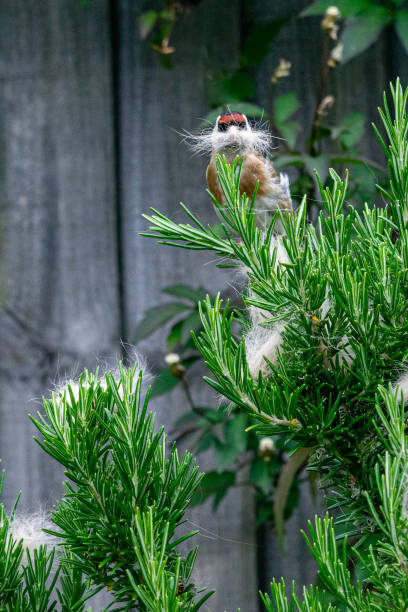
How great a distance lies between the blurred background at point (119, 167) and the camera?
133cm

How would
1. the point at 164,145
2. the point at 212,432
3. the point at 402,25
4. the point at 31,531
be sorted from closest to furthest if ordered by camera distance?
the point at 31,531
the point at 402,25
the point at 212,432
the point at 164,145

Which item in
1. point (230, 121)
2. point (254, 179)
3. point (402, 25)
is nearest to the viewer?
point (230, 121)

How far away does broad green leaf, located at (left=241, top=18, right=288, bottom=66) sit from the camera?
126cm

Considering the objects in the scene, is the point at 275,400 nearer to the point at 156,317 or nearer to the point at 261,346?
the point at 261,346

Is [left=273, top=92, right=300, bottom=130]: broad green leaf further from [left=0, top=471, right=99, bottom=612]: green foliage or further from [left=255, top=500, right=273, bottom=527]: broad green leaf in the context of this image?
[left=0, top=471, right=99, bottom=612]: green foliage

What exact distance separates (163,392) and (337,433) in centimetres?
81

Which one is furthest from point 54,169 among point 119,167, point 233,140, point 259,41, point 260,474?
point 233,140

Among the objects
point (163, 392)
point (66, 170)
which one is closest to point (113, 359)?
point (163, 392)

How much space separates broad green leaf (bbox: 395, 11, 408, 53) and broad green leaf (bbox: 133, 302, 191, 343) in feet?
1.83

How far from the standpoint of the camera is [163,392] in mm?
1234

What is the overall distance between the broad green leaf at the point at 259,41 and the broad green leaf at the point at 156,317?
17.9 inches

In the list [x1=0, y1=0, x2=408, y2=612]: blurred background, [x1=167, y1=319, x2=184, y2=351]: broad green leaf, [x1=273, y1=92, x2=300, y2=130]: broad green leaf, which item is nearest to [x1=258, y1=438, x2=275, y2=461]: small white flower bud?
[x1=0, y1=0, x2=408, y2=612]: blurred background

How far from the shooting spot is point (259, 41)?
1278 mm

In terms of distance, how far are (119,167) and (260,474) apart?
620 millimetres
